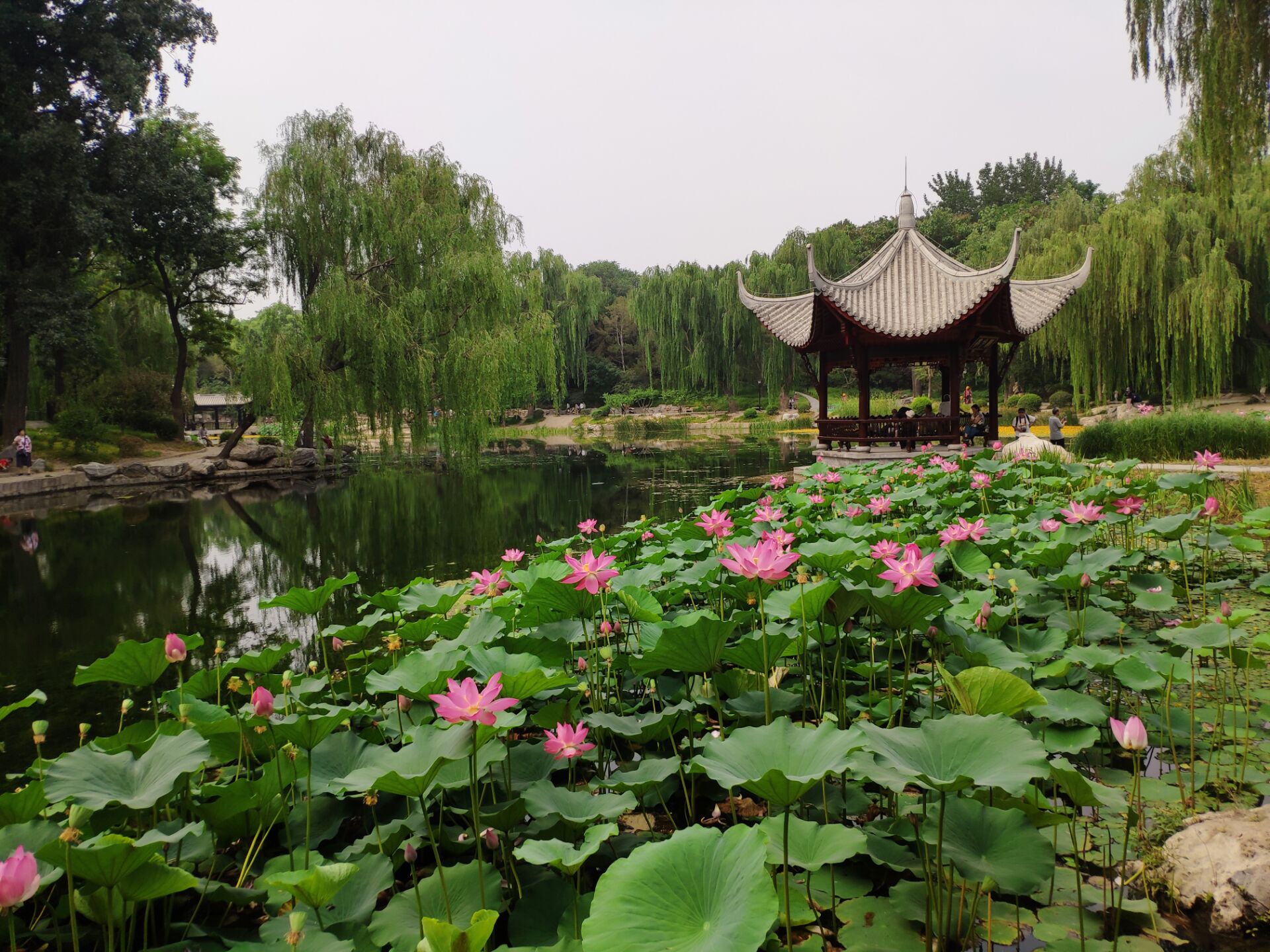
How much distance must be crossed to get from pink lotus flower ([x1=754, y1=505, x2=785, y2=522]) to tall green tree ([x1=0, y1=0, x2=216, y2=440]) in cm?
1509

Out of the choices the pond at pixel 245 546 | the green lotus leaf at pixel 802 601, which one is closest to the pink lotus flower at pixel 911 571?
the green lotus leaf at pixel 802 601

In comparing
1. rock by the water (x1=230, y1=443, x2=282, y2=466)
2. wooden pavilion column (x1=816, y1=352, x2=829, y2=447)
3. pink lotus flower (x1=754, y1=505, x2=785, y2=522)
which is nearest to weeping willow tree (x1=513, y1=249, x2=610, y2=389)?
rock by the water (x1=230, y1=443, x2=282, y2=466)

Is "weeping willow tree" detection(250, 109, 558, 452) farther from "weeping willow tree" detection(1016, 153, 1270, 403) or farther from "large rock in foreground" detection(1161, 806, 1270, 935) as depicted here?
"large rock in foreground" detection(1161, 806, 1270, 935)

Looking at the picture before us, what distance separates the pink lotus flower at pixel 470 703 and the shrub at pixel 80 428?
18.6 metres

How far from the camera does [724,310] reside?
25.9 metres

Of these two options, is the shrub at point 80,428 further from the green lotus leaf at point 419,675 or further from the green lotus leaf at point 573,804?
the green lotus leaf at point 573,804

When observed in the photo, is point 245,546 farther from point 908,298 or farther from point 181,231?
point 181,231

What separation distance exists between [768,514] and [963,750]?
2285 mm

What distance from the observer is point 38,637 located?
4.90m

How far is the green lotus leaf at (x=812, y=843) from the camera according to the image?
42.4 inches

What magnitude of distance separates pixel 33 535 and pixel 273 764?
394 inches

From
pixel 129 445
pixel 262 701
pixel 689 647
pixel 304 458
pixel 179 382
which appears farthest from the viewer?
pixel 179 382

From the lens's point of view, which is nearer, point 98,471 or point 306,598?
point 306,598

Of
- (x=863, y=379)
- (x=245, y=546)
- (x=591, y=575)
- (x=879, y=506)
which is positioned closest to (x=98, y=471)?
(x=245, y=546)
